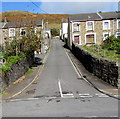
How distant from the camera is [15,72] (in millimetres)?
20906

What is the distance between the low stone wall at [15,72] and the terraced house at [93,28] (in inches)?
831

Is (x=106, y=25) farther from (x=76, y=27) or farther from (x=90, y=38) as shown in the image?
(x=76, y=27)

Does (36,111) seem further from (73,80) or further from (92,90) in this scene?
(73,80)

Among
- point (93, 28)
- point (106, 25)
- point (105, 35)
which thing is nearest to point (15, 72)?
point (93, 28)

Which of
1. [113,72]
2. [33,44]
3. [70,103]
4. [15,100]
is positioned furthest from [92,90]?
[33,44]

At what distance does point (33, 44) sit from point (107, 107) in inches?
633

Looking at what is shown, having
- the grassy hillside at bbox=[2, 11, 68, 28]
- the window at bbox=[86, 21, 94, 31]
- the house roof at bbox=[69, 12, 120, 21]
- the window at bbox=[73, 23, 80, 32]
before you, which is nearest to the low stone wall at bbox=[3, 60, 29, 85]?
the grassy hillside at bbox=[2, 11, 68, 28]

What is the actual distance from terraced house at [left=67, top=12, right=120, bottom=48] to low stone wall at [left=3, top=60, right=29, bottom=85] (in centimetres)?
2110

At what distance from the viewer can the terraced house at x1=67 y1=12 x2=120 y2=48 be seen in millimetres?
42969

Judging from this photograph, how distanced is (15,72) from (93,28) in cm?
2644

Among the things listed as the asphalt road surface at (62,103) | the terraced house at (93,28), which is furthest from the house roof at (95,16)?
the asphalt road surface at (62,103)

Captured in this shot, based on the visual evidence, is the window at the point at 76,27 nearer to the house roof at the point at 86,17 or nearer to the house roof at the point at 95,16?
the house roof at the point at 95,16

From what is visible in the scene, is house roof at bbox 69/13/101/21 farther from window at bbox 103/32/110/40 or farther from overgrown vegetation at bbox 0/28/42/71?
overgrown vegetation at bbox 0/28/42/71

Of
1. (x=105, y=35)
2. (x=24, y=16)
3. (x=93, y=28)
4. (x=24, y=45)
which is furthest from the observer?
(x=24, y=16)
